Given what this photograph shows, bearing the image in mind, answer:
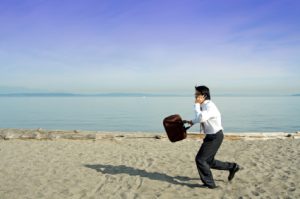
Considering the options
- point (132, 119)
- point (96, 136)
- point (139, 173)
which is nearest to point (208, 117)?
point (139, 173)

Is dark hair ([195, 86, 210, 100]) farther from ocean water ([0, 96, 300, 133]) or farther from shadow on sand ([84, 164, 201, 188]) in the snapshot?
ocean water ([0, 96, 300, 133])

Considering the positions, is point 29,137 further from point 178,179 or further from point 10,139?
point 178,179

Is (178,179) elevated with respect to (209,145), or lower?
lower

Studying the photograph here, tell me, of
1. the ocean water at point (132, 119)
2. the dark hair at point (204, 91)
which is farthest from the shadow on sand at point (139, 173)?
the ocean water at point (132, 119)

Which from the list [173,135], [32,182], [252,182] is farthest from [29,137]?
[252,182]

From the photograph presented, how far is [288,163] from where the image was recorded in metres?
9.35

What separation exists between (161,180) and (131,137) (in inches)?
277

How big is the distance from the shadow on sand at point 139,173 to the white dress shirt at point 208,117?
60.0 inches

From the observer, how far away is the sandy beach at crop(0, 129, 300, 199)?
272 inches

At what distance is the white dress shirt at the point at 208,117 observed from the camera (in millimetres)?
6293

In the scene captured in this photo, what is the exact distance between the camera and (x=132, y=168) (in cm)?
920

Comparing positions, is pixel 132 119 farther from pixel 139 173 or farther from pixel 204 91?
pixel 204 91

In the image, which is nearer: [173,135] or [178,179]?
[173,135]

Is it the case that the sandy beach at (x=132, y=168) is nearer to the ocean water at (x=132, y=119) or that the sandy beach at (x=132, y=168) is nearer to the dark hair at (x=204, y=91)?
the dark hair at (x=204, y=91)
